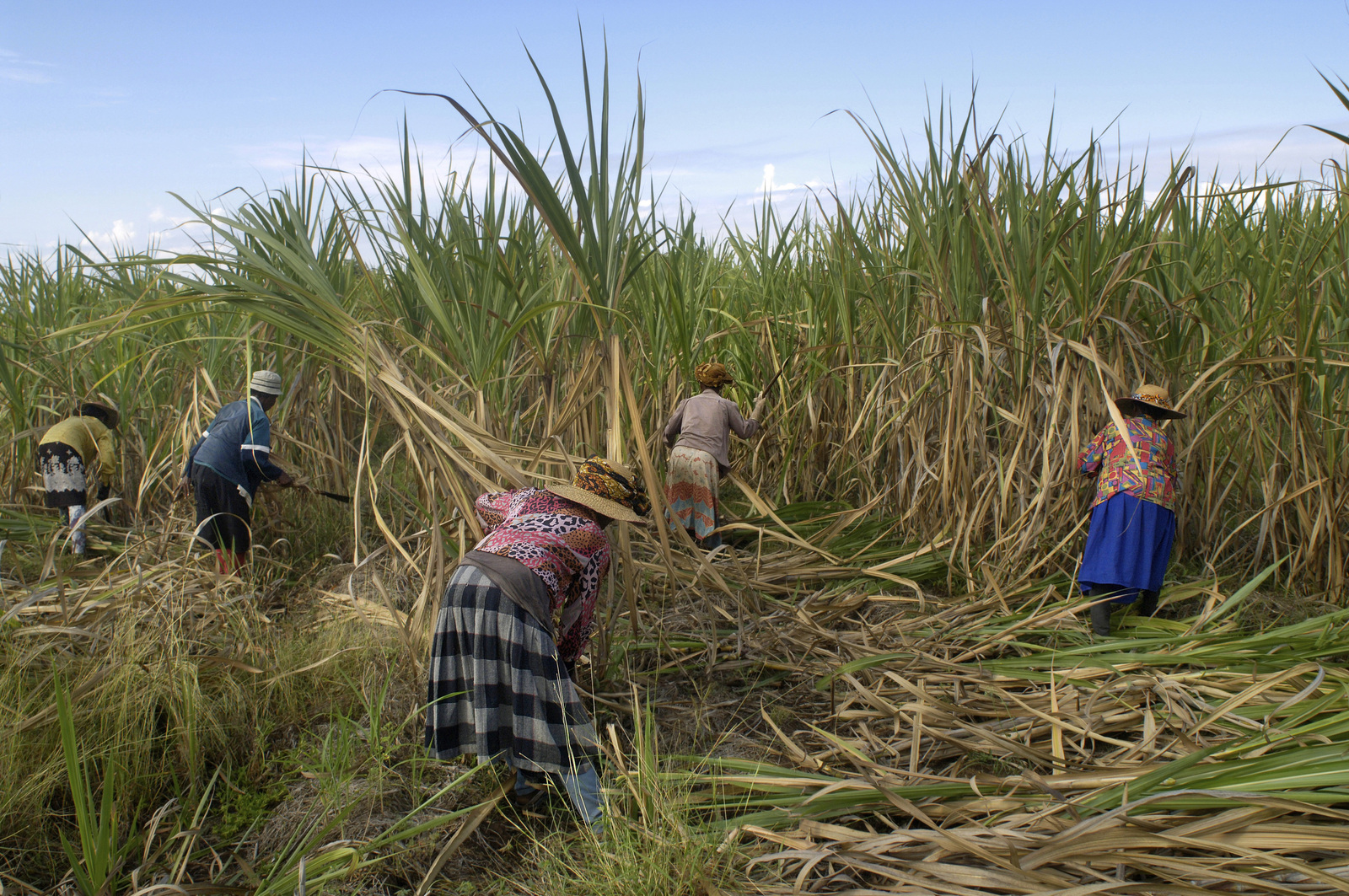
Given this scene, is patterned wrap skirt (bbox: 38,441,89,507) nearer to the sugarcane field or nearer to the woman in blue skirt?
the sugarcane field

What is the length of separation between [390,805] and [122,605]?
1.13m

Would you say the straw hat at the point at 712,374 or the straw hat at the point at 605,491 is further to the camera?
the straw hat at the point at 712,374

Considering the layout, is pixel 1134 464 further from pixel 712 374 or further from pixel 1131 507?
pixel 712 374

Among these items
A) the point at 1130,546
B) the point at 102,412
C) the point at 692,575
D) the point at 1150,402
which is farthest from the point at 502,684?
the point at 102,412

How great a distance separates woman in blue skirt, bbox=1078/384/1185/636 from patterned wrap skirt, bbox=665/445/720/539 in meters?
1.90

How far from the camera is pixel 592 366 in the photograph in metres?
2.50

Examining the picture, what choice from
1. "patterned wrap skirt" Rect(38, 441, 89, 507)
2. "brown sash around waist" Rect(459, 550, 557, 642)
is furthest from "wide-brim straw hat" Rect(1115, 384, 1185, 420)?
"patterned wrap skirt" Rect(38, 441, 89, 507)

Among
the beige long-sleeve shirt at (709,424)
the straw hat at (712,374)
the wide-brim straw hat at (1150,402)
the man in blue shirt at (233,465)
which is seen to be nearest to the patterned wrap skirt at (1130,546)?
the wide-brim straw hat at (1150,402)

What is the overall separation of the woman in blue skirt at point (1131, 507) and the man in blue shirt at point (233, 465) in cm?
351

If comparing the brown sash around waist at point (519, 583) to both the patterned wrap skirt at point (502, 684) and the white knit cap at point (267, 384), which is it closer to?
the patterned wrap skirt at point (502, 684)

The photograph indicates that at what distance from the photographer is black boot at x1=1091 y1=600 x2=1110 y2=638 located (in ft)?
10.2

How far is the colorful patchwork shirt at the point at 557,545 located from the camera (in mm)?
2100

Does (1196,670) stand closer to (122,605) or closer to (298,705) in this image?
(298,705)

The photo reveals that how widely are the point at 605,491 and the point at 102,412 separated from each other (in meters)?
3.71
